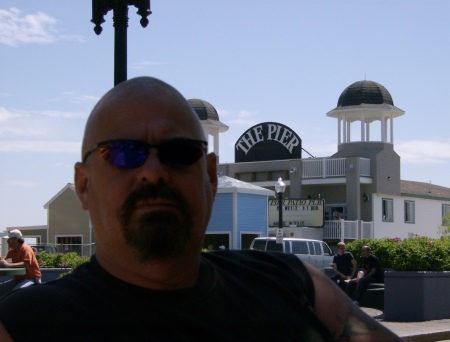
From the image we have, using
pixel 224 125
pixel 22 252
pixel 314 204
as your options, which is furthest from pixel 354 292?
pixel 224 125

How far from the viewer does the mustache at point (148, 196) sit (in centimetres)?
199

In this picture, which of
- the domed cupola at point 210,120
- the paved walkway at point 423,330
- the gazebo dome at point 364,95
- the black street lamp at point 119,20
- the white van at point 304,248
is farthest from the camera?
the domed cupola at point 210,120

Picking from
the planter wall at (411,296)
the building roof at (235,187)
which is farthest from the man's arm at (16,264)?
the building roof at (235,187)

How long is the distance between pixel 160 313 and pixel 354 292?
17939mm

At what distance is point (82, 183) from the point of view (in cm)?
222

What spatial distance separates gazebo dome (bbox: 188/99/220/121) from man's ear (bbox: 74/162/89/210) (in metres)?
51.3

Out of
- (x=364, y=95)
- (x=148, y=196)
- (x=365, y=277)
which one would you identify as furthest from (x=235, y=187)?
(x=148, y=196)

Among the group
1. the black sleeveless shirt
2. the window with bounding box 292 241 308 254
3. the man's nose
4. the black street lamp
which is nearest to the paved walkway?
the black street lamp

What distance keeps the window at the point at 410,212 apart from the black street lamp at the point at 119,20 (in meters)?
43.6

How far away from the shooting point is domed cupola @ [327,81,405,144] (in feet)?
152

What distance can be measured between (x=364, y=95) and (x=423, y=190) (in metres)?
9.29

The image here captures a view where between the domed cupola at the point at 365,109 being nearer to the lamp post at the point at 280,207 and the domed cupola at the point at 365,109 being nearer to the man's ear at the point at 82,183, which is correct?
the lamp post at the point at 280,207

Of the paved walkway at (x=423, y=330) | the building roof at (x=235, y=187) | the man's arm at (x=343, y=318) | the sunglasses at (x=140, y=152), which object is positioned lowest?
the paved walkway at (x=423, y=330)

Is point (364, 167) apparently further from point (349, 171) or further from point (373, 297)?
point (373, 297)
